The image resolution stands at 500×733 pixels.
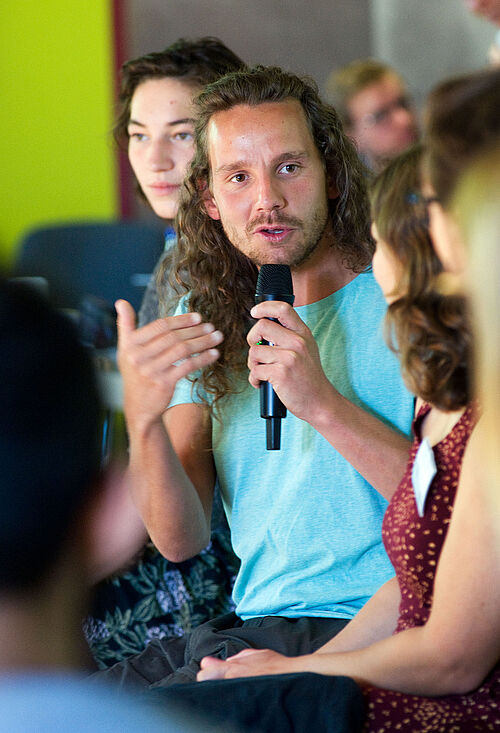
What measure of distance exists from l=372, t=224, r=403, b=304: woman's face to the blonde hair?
230 millimetres

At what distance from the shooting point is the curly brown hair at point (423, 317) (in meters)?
1.22

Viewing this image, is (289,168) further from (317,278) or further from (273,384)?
(273,384)

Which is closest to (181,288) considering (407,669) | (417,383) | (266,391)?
(266,391)

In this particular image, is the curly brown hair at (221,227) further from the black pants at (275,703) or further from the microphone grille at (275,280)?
the black pants at (275,703)

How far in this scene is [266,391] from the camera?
5.11ft

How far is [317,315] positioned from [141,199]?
1075mm

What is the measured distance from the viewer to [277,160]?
69.1 inches

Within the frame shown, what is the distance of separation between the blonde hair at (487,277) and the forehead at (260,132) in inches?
30.1

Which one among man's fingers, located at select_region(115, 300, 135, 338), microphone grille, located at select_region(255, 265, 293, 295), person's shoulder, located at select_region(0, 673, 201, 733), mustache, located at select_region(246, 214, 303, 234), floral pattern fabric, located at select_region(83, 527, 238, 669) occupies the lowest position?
floral pattern fabric, located at select_region(83, 527, 238, 669)

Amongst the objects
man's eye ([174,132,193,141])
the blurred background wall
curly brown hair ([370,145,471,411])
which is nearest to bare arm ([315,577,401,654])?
curly brown hair ([370,145,471,411])

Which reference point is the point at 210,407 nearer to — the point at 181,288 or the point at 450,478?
the point at 181,288

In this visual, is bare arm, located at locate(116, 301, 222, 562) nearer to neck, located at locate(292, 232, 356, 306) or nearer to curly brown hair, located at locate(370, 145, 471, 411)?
neck, located at locate(292, 232, 356, 306)

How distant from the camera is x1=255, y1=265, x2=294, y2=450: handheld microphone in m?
1.55

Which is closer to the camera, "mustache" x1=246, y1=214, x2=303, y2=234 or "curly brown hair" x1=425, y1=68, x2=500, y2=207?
"curly brown hair" x1=425, y1=68, x2=500, y2=207
